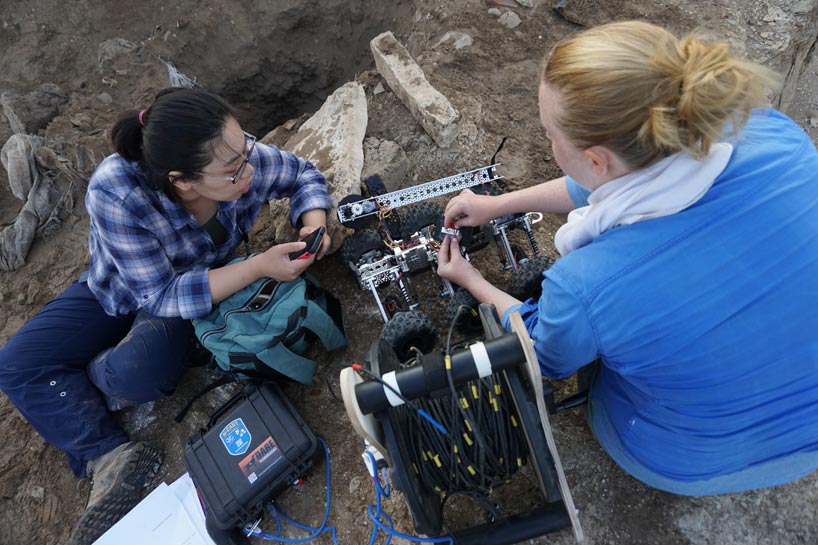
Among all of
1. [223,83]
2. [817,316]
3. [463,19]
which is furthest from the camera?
[223,83]

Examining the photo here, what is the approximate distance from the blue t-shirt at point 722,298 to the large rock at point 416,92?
7.49 feet

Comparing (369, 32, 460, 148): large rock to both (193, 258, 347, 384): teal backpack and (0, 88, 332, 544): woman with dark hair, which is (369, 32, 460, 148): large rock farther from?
(193, 258, 347, 384): teal backpack

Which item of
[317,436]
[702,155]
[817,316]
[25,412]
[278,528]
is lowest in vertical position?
[278,528]

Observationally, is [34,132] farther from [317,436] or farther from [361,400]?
[361,400]

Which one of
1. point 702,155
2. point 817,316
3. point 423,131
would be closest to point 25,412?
point 423,131

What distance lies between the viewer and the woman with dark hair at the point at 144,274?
2.53 m

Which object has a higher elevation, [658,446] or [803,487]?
[658,446]

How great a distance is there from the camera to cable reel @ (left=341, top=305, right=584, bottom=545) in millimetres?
1868

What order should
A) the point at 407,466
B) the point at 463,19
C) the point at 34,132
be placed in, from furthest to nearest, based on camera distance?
the point at 34,132 → the point at 463,19 → the point at 407,466

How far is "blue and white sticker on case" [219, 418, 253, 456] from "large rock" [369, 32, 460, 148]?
2482mm

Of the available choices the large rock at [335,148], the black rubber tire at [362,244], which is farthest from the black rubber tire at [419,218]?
the large rock at [335,148]

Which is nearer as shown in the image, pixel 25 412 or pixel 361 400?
pixel 361 400

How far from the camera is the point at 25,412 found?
3.28 meters

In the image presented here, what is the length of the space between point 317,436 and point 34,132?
4729mm
